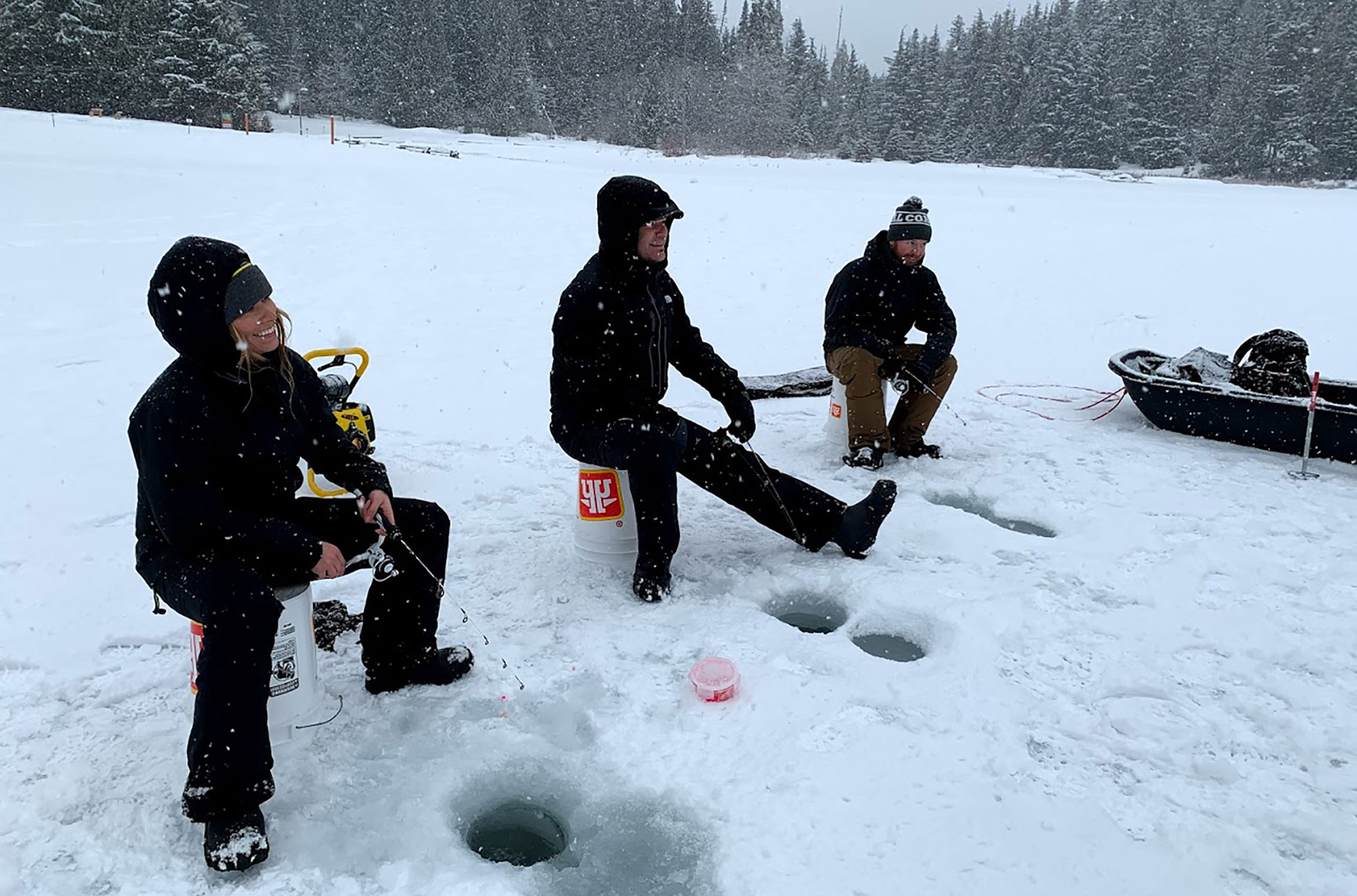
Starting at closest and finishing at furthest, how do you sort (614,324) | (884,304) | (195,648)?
(195,648)
(614,324)
(884,304)

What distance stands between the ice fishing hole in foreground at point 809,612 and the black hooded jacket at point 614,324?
3.53 ft

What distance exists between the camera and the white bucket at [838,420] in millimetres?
5562

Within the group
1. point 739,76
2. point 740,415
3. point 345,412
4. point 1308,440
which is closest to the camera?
point 740,415

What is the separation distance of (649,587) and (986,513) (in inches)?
83.8

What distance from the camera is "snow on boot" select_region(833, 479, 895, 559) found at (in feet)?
13.4

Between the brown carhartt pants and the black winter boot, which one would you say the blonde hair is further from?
the brown carhartt pants

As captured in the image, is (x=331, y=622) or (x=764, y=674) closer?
(x=764, y=674)

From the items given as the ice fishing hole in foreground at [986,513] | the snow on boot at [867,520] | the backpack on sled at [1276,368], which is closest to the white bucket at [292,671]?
the snow on boot at [867,520]

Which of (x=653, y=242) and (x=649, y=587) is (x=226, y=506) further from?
(x=653, y=242)

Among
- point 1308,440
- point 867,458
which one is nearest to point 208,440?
point 867,458

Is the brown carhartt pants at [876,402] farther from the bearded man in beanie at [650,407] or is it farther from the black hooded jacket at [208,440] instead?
the black hooded jacket at [208,440]

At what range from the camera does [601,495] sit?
13.0ft

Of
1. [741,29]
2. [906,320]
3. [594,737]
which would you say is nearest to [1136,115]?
[741,29]

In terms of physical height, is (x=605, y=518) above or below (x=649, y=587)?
above
